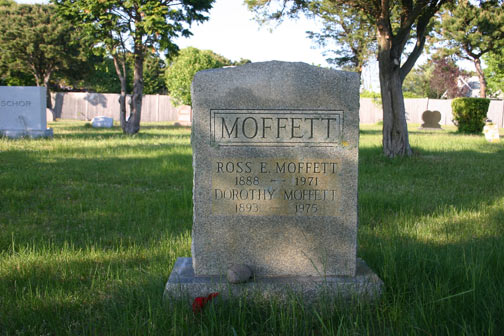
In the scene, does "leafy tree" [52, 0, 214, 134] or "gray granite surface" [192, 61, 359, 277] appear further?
"leafy tree" [52, 0, 214, 134]

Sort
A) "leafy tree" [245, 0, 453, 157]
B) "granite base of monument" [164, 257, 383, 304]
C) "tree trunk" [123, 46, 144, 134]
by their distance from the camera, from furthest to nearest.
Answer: "tree trunk" [123, 46, 144, 134] → "leafy tree" [245, 0, 453, 157] → "granite base of monument" [164, 257, 383, 304]

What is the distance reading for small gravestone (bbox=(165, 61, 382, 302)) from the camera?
301cm

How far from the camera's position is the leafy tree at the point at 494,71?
120 feet

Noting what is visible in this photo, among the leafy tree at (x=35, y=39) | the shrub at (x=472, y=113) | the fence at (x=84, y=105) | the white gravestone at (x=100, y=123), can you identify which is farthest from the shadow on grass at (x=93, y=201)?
the fence at (x=84, y=105)

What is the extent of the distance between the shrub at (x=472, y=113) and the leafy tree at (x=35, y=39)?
24.5 meters

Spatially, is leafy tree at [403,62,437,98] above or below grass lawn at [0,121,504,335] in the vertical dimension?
above

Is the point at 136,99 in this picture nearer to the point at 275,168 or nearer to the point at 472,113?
the point at 472,113

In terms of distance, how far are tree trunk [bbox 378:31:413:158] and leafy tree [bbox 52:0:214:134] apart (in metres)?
8.98

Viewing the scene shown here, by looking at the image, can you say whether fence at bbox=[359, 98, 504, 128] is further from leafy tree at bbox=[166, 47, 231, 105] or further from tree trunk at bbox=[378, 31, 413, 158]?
tree trunk at bbox=[378, 31, 413, 158]

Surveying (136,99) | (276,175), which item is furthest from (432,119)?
(276,175)

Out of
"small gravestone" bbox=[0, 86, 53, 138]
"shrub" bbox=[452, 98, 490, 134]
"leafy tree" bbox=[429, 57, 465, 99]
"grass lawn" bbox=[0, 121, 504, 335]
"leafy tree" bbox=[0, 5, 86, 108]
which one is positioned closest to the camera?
"grass lawn" bbox=[0, 121, 504, 335]

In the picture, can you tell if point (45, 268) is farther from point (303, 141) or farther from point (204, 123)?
point (303, 141)

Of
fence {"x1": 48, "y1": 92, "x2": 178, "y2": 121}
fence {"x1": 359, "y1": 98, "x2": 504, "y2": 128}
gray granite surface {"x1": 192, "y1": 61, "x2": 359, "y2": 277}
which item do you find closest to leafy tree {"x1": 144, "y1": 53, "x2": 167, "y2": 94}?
fence {"x1": 48, "y1": 92, "x2": 178, "y2": 121}

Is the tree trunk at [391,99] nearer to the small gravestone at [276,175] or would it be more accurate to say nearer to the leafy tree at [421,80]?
the small gravestone at [276,175]
